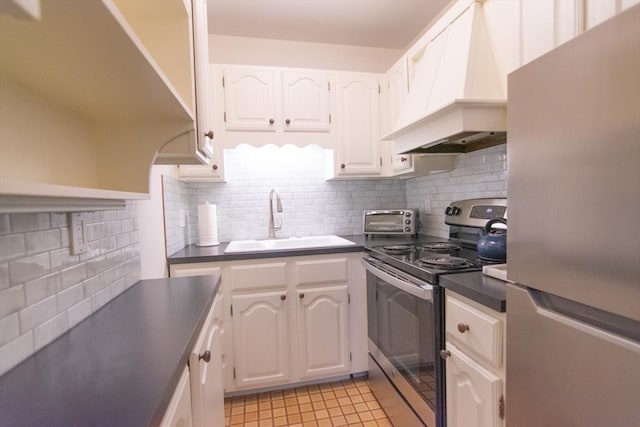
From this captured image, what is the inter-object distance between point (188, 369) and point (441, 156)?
1.88 metres

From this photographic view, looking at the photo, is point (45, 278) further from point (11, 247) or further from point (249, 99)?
point (249, 99)

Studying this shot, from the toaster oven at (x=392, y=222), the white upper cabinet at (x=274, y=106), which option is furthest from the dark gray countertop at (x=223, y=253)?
the white upper cabinet at (x=274, y=106)

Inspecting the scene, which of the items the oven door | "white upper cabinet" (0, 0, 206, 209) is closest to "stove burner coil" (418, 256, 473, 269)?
the oven door

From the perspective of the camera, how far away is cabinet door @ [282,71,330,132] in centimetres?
215

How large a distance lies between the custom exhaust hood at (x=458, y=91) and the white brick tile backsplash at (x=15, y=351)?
4.94 feet

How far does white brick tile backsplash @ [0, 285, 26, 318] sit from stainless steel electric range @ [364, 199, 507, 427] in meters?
1.25

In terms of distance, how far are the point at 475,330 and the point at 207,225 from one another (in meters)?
1.75

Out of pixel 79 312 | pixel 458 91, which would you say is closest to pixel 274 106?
pixel 458 91

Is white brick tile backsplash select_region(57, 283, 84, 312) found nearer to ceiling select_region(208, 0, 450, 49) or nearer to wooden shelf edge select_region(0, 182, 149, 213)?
wooden shelf edge select_region(0, 182, 149, 213)

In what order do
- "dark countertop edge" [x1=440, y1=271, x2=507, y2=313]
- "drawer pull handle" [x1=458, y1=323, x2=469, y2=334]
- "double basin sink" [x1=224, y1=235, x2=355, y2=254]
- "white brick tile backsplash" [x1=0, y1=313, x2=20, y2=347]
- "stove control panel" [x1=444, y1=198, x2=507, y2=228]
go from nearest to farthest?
"white brick tile backsplash" [x1=0, y1=313, x2=20, y2=347]
"dark countertop edge" [x1=440, y1=271, x2=507, y2=313]
"drawer pull handle" [x1=458, y1=323, x2=469, y2=334]
"stove control panel" [x1=444, y1=198, x2=507, y2=228]
"double basin sink" [x1=224, y1=235, x2=355, y2=254]

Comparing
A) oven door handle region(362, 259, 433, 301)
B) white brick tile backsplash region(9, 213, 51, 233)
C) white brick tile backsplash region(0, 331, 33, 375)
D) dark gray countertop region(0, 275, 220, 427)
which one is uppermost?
white brick tile backsplash region(9, 213, 51, 233)

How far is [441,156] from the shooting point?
202cm

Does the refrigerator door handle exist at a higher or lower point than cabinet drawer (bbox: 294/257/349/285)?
higher

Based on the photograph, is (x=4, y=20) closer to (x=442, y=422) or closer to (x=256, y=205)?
(x=442, y=422)
